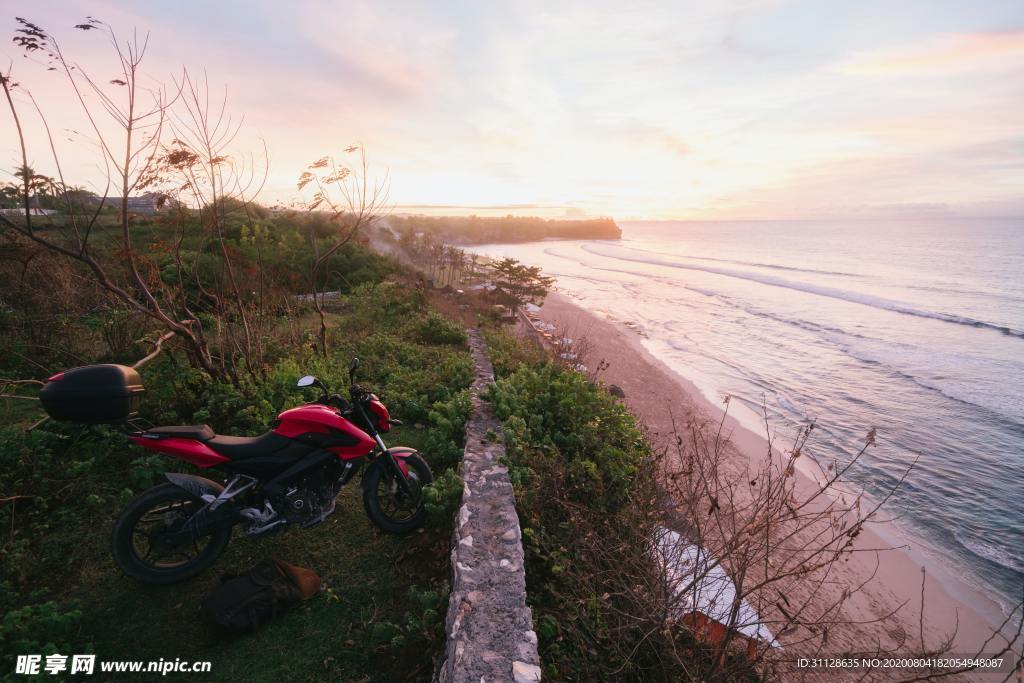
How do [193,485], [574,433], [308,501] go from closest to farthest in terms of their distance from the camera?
[193,485] < [308,501] < [574,433]

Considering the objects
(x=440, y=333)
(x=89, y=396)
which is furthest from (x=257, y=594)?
(x=440, y=333)

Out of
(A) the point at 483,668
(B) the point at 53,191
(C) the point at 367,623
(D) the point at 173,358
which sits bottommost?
(C) the point at 367,623

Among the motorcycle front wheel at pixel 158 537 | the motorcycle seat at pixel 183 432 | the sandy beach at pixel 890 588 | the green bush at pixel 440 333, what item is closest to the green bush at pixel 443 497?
the motorcycle front wheel at pixel 158 537

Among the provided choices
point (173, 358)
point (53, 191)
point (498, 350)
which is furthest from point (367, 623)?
point (498, 350)

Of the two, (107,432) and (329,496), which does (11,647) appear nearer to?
(329,496)

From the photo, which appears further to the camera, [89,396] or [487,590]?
[487,590]

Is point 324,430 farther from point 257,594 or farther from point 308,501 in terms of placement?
point 257,594

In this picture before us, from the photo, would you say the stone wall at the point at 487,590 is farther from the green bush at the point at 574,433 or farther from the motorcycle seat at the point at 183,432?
the motorcycle seat at the point at 183,432

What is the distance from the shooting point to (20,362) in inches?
261

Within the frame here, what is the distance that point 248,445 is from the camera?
144 inches

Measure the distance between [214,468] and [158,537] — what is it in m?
0.71

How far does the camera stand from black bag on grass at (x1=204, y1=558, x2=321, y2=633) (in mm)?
3291

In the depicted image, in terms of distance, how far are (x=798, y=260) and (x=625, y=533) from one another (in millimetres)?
50897

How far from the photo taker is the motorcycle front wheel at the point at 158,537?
349cm
